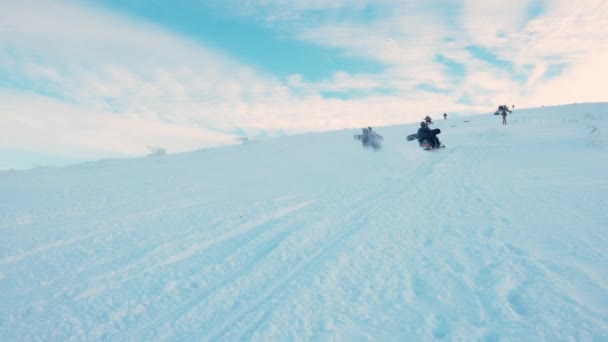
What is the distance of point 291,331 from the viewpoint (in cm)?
289

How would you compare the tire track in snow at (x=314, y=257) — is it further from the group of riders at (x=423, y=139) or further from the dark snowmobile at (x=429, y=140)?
the dark snowmobile at (x=429, y=140)

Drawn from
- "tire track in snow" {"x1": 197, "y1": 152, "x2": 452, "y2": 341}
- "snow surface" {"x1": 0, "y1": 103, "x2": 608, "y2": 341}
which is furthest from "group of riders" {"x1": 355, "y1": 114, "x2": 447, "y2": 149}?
"tire track in snow" {"x1": 197, "y1": 152, "x2": 452, "y2": 341}

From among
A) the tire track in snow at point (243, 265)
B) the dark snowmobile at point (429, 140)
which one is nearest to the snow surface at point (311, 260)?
the tire track in snow at point (243, 265)

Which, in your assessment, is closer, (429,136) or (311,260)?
(311,260)

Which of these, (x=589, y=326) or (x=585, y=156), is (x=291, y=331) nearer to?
(x=589, y=326)

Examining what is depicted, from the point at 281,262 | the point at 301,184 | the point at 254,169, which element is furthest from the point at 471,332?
the point at 254,169

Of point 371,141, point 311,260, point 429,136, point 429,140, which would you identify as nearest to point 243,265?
point 311,260

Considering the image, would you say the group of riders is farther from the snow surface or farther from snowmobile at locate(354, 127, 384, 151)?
the snow surface

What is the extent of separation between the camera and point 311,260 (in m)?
4.23

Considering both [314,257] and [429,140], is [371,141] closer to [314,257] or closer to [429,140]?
[429,140]

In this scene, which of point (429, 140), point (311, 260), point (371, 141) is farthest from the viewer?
point (429, 140)

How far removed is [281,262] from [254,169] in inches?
287

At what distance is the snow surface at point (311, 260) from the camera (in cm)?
296

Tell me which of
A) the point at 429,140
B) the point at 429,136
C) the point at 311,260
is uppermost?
the point at 429,136
